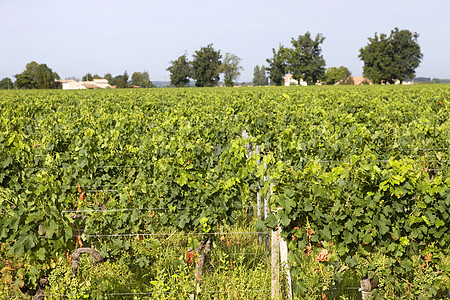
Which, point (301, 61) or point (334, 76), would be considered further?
point (334, 76)

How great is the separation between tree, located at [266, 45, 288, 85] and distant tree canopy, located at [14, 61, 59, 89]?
4527 centimetres

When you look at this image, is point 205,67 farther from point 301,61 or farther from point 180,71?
point 301,61

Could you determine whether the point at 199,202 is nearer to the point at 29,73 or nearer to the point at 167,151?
the point at 167,151

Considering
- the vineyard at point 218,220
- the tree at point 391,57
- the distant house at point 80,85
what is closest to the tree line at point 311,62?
the tree at point 391,57

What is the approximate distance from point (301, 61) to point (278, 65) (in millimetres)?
4989

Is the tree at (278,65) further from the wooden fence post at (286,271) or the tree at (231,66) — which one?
the wooden fence post at (286,271)

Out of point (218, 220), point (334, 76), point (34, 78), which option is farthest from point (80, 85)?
point (218, 220)

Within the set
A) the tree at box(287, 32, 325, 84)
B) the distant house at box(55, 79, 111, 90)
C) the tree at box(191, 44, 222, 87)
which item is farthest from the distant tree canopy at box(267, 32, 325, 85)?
the distant house at box(55, 79, 111, 90)

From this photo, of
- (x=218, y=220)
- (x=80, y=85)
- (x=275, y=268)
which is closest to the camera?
(x=275, y=268)

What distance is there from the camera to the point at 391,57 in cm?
8631

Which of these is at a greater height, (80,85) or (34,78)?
(34,78)

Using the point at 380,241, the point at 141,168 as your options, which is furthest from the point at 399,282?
the point at 141,168

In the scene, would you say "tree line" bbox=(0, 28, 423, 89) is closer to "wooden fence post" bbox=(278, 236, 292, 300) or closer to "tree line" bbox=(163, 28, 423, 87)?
"tree line" bbox=(163, 28, 423, 87)

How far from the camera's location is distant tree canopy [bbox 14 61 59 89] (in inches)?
3162
